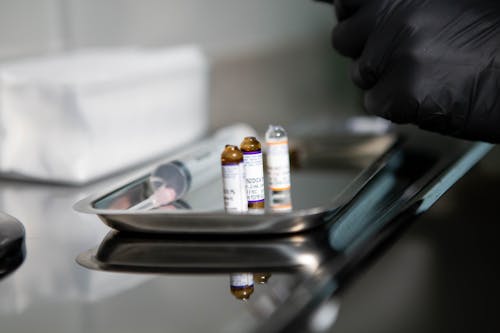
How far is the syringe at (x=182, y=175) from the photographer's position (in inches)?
39.3

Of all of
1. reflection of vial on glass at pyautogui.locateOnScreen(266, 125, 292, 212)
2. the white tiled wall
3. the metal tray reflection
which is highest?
the white tiled wall

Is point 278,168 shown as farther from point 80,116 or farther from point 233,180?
point 80,116

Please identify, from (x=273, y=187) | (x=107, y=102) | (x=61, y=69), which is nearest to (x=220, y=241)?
(x=273, y=187)

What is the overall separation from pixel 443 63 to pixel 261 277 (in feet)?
1.48

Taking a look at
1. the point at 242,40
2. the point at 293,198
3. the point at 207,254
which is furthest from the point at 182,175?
the point at 242,40

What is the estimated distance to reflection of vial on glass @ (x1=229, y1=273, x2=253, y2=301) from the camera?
2.25 feet

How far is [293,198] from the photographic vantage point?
1.02 meters

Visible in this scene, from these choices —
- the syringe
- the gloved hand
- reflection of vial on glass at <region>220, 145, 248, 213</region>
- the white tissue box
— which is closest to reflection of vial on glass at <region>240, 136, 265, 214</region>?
reflection of vial on glass at <region>220, 145, 248, 213</region>

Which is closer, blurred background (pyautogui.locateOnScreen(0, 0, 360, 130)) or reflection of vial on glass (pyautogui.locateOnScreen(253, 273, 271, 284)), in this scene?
reflection of vial on glass (pyautogui.locateOnScreen(253, 273, 271, 284))

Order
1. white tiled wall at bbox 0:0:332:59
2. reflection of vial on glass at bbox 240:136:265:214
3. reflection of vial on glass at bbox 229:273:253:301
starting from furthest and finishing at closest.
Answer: white tiled wall at bbox 0:0:332:59
reflection of vial on glass at bbox 240:136:265:214
reflection of vial on glass at bbox 229:273:253:301

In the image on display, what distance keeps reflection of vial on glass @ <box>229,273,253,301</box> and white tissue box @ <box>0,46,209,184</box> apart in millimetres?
582

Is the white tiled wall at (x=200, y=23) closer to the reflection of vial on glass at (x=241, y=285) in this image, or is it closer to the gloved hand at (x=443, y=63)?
the gloved hand at (x=443, y=63)

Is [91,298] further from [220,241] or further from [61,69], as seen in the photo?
[61,69]

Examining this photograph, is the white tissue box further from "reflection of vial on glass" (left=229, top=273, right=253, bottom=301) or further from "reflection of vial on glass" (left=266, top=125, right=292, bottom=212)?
"reflection of vial on glass" (left=229, top=273, right=253, bottom=301)
